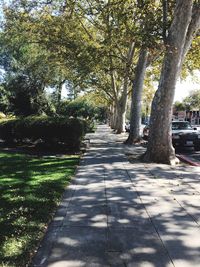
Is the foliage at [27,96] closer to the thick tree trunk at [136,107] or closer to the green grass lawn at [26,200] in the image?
the thick tree trunk at [136,107]

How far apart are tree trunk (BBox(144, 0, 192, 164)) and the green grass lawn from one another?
10.3 feet

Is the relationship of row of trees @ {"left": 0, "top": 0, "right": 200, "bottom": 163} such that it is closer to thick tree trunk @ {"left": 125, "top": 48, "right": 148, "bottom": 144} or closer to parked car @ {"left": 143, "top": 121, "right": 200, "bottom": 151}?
thick tree trunk @ {"left": 125, "top": 48, "right": 148, "bottom": 144}

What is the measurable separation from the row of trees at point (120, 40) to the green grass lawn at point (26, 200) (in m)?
4.42

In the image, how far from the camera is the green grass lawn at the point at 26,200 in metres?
5.10

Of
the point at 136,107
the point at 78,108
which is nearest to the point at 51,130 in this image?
the point at 136,107

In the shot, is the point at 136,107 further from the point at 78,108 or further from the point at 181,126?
the point at 78,108

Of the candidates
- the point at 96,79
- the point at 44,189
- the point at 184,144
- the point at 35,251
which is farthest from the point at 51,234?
the point at 96,79

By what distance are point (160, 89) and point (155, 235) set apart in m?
9.24

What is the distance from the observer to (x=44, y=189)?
28.5ft

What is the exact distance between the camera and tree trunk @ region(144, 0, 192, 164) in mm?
13820

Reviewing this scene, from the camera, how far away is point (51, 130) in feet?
57.0

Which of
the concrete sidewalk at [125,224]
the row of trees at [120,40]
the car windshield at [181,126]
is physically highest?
the row of trees at [120,40]

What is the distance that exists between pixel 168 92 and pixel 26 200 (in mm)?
8118

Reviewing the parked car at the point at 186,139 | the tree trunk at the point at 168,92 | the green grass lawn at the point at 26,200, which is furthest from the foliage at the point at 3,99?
the tree trunk at the point at 168,92
